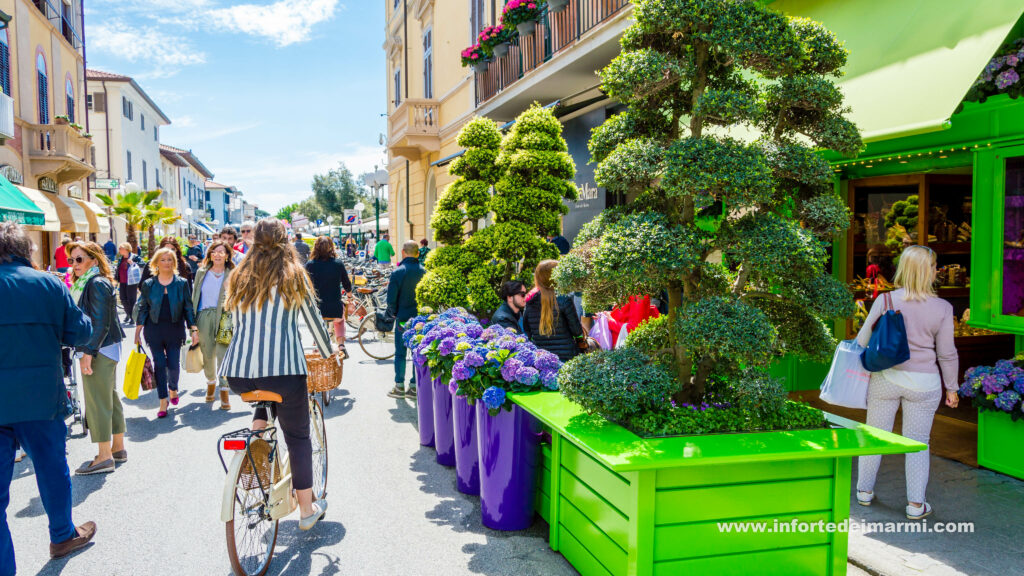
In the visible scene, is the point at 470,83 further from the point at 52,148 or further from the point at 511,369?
the point at 52,148

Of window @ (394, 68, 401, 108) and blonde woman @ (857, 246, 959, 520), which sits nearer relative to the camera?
blonde woman @ (857, 246, 959, 520)

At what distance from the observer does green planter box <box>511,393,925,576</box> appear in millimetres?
3111

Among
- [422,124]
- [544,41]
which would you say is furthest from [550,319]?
[422,124]

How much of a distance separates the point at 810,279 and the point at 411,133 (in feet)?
52.0

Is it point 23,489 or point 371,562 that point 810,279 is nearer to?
point 371,562

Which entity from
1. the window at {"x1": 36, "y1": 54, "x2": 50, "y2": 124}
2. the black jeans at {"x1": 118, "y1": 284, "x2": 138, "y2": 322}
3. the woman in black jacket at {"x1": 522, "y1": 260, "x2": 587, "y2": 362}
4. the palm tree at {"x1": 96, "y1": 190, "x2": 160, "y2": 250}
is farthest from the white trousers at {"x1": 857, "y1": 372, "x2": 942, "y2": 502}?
the palm tree at {"x1": 96, "y1": 190, "x2": 160, "y2": 250}

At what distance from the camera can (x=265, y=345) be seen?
12.3 feet

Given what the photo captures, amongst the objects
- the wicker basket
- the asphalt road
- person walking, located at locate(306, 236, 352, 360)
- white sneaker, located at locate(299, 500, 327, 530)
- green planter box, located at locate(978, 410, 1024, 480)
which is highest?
person walking, located at locate(306, 236, 352, 360)

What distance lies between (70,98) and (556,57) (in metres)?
21.7

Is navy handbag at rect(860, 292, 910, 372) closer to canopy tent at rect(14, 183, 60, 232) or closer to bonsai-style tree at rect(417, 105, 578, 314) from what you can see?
bonsai-style tree at rect(417, 105, 578, 314)

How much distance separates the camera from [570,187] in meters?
7.22

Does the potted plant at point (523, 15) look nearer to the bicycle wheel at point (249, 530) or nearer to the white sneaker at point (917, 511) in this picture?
the white sneaker at point (917, 511)

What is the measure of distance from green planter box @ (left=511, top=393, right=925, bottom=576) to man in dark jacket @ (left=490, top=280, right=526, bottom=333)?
7.07 ft

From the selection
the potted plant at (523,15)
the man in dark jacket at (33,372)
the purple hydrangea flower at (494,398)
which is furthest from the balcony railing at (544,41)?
the man in dark jacket at (33,372)
